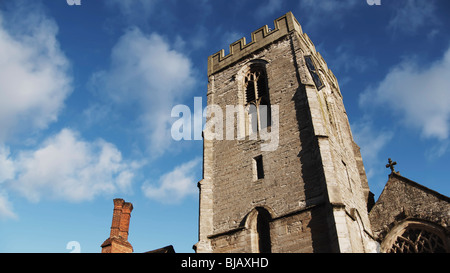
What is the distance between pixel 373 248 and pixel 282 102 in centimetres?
604

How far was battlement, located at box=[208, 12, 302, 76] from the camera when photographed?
15.7 meters

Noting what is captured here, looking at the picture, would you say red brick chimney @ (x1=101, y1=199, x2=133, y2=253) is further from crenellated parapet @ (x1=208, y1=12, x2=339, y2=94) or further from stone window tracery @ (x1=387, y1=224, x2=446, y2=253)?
stone window tracery @ (x1=387, y1=224, x2=446, y2=253)

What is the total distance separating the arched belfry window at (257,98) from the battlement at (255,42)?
1209 millimetres

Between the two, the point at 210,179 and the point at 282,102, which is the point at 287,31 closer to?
the point at 282,102

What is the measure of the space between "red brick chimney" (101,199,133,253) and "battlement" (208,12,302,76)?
Answer: 25.1ft

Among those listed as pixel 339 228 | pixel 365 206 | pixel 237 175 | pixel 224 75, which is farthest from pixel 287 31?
pixel 339 228

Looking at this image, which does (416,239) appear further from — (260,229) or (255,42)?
(255,42)

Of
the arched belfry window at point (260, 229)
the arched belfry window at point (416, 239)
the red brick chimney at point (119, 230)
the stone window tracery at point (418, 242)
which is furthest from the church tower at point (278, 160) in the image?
the red brick chimney at point (119, 230)

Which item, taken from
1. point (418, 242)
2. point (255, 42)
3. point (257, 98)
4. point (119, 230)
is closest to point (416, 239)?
point (418, 242)

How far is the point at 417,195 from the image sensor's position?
1227 centimetres

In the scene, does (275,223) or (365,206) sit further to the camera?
(365,206)

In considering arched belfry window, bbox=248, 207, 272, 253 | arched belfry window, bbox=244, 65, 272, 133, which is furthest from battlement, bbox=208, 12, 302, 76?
arched belfry window, bbox=248, 207, 272, 253

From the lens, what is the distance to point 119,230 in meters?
15.8

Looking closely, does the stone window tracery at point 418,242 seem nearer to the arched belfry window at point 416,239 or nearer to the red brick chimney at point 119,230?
the arched belfry window at point 416,239
